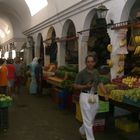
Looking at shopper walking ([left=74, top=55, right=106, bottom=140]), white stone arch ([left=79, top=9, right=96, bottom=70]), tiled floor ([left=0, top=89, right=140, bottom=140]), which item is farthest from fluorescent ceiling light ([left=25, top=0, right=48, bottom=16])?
shopper walking ([left=74, top=55, right=106, bottom=140])

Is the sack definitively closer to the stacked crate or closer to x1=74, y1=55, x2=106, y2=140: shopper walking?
x1=74, y1=55, x2=106, y2=140: shopper walking

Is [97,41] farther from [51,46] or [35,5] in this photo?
[35,5]

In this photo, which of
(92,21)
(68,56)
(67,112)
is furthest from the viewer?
(68,56)

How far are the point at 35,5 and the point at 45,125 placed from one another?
1217cm

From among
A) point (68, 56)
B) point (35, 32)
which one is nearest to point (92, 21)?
Answer: point (68, 56)

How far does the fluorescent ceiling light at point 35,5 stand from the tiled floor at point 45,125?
785 cm

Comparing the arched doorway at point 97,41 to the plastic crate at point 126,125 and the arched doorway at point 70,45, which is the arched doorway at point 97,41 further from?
the plastic crate at point 126,125

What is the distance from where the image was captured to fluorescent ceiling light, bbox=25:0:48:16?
18.5 meters

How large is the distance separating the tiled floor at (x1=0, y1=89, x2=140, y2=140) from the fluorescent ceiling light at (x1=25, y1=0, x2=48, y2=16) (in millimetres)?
7854

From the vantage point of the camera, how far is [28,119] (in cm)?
988

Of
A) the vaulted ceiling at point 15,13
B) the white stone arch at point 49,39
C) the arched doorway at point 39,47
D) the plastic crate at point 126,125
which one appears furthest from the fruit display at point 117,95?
the vaulted ceiling at point 15,13

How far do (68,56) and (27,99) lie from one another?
2.96 m

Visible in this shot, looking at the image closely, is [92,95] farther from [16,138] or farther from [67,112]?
[67,112]

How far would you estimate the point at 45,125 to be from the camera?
9039 millimetres
